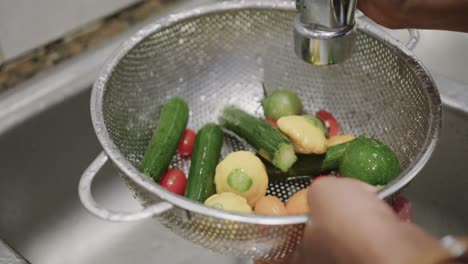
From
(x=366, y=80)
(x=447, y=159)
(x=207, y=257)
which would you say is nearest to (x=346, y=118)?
(x=366, y=80)

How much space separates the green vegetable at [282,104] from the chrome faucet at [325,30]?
18 cm

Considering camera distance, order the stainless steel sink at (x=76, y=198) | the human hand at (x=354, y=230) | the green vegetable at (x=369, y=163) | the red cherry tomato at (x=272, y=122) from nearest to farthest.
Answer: the human hand at (x=354, y=230)
the green vegetable at (x=369, y=163)
the red cherry tomato at (x=272, y=122)
the stainless steel sink at (x=76, y=198)

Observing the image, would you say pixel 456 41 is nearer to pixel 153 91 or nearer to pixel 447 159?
pixel 447 159

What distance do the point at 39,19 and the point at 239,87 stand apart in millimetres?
331

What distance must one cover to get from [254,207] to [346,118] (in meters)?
0.21

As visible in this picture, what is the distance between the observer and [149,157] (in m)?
0.67

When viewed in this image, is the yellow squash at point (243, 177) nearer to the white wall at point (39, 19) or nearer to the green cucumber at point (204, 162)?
the green cucumber at point (204, 162)

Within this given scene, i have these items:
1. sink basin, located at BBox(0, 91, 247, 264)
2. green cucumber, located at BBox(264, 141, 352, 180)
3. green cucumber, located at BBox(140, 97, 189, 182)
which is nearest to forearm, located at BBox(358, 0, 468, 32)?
green cucumber, located at BBox(264, 141, 352, 180)

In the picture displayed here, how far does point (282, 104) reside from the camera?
2.40 ft

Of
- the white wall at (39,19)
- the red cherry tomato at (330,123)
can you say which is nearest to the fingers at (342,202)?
the red cherry tomato at (330,123)

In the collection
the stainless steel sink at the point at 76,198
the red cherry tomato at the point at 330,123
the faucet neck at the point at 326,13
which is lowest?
the stainless steel sink at the point at 76,198

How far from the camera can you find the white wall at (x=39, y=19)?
826mm

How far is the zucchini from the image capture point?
0.64 metres

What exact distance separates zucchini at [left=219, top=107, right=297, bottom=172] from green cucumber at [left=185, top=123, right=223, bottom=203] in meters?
0.02
